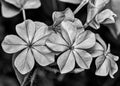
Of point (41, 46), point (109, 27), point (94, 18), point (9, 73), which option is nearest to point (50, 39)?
point (41, 46)

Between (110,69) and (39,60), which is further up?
(39,60)

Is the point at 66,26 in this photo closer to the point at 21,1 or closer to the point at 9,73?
the point at 21,1

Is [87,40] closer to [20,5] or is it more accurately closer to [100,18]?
[100,18]

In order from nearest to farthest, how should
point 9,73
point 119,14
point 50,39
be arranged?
point 50,39 → point 119,14 → point 9,73

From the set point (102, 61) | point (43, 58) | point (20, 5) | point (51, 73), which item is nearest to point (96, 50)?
point (102, 61)

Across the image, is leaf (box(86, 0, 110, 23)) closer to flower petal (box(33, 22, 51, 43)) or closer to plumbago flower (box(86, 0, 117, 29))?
plumbago flower (box(86, 0, 117, 29))

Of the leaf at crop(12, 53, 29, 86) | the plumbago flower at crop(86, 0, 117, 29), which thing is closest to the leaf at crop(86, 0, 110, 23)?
the plumbago flower at crop(86, 0, 117, 29)
